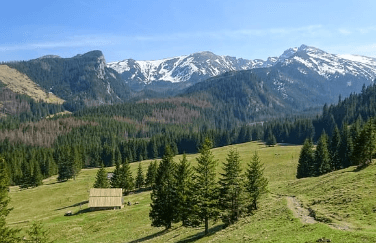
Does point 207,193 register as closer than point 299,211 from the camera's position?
No

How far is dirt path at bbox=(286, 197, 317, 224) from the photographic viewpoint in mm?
33931

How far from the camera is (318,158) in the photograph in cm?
8762

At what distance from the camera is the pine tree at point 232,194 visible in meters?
42.7

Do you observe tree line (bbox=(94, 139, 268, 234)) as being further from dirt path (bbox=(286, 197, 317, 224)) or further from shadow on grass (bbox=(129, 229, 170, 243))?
dirt path (bbox=(286, 197, 317, 224))

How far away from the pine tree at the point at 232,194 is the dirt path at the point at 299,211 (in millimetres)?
7182

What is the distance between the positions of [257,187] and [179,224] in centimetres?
1794

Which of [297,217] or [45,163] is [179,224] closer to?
[297,217]

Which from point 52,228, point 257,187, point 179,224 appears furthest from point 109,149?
point 257,187

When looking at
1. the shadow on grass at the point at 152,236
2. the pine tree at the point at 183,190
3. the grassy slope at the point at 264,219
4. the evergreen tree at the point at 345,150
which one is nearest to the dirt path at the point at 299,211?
the grassy slope at the point at 264,219

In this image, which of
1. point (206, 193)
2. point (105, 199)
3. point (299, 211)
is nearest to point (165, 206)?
point (206, 193)

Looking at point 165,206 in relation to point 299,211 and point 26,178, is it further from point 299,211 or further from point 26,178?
point 26,178

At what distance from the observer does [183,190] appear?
1909 inches

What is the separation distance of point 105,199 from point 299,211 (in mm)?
56685

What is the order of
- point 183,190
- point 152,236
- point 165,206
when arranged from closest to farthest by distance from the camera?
point 183,190 → point 152,236 → point 165,206
